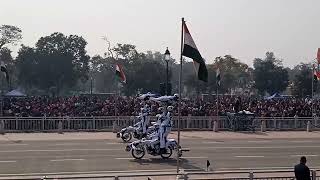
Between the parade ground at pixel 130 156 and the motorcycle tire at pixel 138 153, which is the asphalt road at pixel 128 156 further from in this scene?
the motorcycle tire at pixel 138 153

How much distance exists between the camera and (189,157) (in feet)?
79.5

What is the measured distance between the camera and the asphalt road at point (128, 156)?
69.0 feet

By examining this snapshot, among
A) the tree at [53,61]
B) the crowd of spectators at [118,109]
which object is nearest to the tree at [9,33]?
the tree at [53,61]

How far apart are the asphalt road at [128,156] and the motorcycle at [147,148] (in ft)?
1.12

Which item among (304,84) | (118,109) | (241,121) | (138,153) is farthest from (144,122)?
(304,84)

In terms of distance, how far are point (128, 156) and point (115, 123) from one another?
9980mm

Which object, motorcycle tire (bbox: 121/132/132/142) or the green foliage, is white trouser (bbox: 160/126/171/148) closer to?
motorcycle tire (bbox: 121/132/132/142)

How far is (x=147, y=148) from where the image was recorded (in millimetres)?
23797

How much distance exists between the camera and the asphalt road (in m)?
21.0

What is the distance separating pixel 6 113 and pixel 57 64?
164ft

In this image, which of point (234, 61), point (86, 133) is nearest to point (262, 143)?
point (86, 133)

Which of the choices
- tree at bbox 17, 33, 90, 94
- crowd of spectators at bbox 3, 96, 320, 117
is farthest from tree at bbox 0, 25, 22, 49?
crowd of spectators at bbox 3, 96, 320, 117

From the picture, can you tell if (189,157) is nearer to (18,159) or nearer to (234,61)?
(18,159)

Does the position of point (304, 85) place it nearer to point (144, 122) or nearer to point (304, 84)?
point (304, 84)
